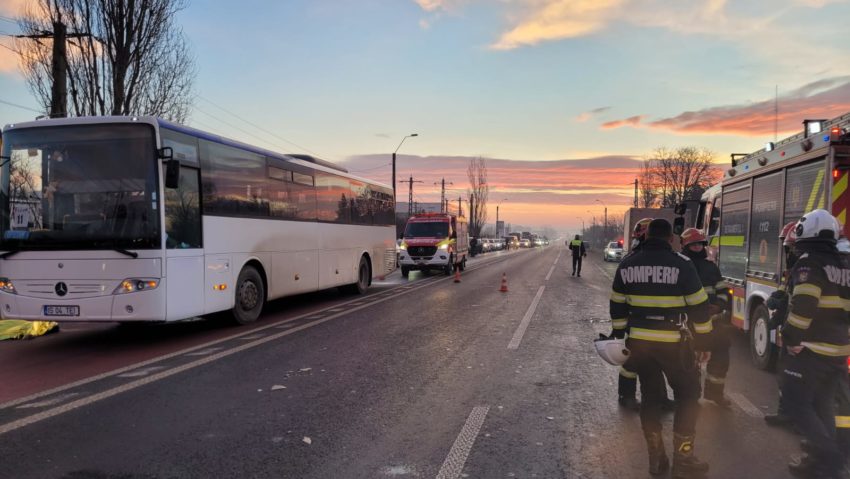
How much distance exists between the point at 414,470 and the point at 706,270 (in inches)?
150

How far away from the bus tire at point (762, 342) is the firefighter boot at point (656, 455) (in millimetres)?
3743

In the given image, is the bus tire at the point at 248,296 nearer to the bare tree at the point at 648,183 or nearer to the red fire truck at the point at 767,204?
the red fire truck at the point at 767,204

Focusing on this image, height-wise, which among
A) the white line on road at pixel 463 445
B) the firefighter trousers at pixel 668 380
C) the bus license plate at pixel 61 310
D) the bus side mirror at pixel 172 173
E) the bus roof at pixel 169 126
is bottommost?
the white line on road at pixel 463 445

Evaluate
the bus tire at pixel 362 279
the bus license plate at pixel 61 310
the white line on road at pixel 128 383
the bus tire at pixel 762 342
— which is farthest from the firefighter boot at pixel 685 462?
the bus tire at pixel 362 279

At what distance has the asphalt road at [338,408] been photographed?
3996mm

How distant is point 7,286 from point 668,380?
28.7 feet

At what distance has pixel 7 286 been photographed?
774 cm

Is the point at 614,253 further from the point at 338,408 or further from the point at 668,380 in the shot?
the point at 668,380

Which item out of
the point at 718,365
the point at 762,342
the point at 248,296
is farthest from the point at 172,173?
the point at 762,342

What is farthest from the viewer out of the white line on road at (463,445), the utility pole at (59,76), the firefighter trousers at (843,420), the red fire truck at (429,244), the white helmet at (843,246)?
the red fire truck at (429,244)

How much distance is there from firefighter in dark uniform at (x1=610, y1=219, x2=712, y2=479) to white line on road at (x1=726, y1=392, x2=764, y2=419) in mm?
1839

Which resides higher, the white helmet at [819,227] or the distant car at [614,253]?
the white helmet at [819,227]

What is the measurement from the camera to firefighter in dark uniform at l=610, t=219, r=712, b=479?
3.73 meters

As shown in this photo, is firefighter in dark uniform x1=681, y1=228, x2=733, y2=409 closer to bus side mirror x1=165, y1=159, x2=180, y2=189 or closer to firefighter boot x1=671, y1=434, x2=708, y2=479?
firefighter boot x1=671, y1=434, x2=708, y2=479
